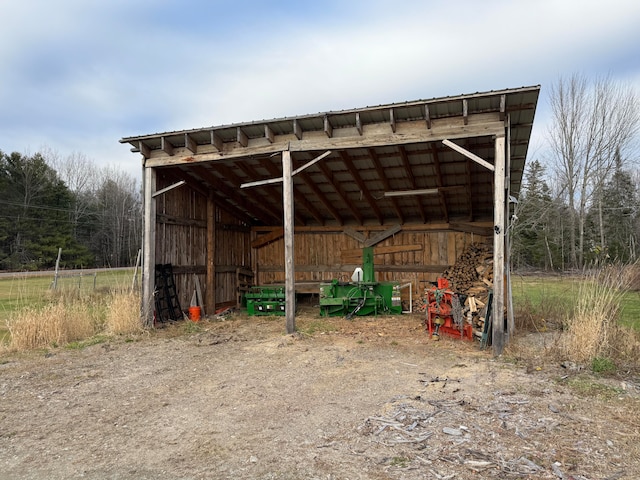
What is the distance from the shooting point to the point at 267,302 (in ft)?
33.3

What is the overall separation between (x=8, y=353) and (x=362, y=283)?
21.3 feet

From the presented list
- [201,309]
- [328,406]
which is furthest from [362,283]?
[328,406]

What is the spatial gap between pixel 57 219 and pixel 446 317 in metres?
30.6

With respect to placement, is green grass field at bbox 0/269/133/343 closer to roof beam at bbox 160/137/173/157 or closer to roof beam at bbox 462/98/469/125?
roof beam at bbox 160/137/173/157

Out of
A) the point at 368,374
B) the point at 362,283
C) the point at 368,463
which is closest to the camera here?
the point at 368,463

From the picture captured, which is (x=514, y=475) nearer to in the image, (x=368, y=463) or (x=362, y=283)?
(x=368, y=463)

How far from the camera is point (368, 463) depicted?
9.24 feet

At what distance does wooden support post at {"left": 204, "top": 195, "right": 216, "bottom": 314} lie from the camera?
414 inches

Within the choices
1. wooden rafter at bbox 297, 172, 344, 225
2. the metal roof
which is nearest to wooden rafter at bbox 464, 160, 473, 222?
the metal roof

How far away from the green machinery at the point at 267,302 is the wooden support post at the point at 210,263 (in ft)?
3.27

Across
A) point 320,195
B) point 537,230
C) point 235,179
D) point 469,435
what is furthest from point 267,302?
point 537,230

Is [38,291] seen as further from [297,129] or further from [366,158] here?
[366,158]

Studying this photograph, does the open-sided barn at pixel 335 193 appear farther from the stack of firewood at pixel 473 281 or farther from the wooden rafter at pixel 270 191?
the stack of firewood at pixel 473 281

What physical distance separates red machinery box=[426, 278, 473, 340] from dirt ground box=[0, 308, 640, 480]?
2.44 feet
